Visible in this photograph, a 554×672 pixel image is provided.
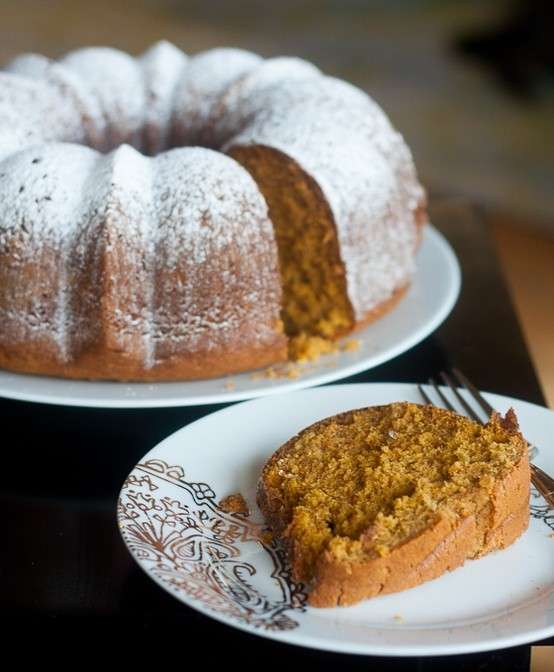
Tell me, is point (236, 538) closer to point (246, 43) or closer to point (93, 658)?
point (93, 658)

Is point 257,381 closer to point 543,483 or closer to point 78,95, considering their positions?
point 543,483

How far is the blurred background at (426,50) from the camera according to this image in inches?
189

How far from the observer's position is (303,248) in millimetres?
1866

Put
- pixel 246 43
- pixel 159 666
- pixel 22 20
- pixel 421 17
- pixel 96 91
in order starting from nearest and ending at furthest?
pixel 159 666 < pixel 96 91 < pixel 22 20 < pixel 246 43 < pixel 421 17

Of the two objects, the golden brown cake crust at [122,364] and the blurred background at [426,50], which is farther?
the blurred background at [426,50]

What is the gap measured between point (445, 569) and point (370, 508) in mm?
101

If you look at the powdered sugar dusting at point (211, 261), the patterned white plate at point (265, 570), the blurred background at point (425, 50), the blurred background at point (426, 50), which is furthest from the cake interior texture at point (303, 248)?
the blurred background at point (425, 50)

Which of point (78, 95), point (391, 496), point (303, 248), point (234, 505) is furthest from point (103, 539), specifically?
point (78, 95)

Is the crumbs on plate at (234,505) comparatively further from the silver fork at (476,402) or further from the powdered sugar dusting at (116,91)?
the powdered sugar dusting at (116,91)

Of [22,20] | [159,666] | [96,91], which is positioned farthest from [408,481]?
[22,20]

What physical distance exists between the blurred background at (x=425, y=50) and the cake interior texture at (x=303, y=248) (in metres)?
2.57

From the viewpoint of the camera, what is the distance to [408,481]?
1201 mm

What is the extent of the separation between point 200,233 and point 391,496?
0.62 metres

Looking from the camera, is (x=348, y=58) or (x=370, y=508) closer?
(x=370, y=508)
